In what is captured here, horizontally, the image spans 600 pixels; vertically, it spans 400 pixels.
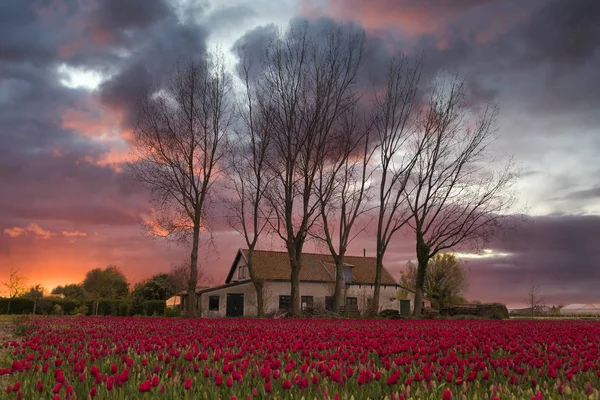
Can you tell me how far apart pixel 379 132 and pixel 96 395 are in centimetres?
3724

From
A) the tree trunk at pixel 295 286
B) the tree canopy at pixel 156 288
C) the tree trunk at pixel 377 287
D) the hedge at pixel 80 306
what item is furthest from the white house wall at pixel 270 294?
the tree trunk at pixel 295 286

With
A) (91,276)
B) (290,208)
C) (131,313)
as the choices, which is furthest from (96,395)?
(91,276)

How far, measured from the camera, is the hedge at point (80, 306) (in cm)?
6009

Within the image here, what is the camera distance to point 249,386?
641 cm

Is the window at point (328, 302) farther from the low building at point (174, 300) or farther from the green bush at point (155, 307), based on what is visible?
the low building at point (174, 300)

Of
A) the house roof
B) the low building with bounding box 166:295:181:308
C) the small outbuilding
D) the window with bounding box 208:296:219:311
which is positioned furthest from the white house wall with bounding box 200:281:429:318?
the small outbuilding

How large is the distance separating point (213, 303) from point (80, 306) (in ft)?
51.9

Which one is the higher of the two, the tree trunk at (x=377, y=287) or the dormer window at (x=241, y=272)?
the dormer window at (x=241, y=272)

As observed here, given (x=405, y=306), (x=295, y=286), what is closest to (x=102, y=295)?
(x=405, y=306)

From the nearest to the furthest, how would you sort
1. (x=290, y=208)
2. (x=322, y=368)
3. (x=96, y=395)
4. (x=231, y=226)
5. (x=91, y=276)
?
(x=96, y=395) → (x=322, y=368) → (x=290, y=208) → (x=231, y=226) → (x=91, y=276)

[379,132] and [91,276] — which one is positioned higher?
[379,132]

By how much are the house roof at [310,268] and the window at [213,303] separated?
6082 millimetres

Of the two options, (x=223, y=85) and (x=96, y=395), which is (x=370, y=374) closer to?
(x=96, y=395)

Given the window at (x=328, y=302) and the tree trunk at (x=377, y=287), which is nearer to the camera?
the tree trunk at (x=377, y=287)
